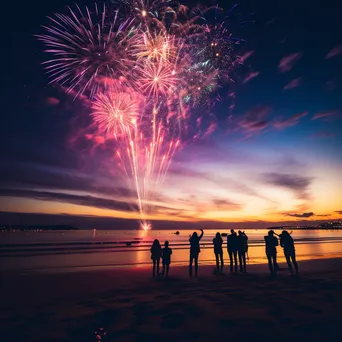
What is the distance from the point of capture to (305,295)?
9.07 m

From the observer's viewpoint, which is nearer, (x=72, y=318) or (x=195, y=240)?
(x=72, y=318)

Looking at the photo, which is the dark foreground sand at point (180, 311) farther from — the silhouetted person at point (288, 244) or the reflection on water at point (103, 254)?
the reflection on water at point (103, 254)

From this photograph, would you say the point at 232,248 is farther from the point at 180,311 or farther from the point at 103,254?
the point at 103,254

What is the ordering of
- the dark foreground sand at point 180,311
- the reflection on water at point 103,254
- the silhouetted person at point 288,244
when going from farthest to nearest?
the reflection on water at point 103,254, the silhouetted person at point 288,244, the dark foreground sand at point 180,311

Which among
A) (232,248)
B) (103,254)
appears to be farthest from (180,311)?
(103,254)

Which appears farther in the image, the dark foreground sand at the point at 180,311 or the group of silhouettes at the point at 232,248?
the group of silhouettes at the point at 232,248

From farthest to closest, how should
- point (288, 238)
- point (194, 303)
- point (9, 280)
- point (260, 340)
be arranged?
1. point (9, 280)
2. point (288, 238)
3. point (194, 303)
4. point (260, 340)

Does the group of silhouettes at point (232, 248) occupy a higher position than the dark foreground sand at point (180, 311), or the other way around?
the group of silhouettes at point (232, 248)

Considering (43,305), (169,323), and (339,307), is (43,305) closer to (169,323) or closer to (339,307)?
(169,323)

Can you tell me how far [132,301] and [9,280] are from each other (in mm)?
9737

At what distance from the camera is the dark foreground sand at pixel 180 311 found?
19.5 feet

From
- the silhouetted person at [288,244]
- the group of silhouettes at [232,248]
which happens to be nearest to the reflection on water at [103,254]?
the group of silhouettes at [232,248]

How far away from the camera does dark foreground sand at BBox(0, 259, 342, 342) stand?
5.95 meters

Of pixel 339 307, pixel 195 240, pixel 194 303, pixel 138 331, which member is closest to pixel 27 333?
pixel 138 331
